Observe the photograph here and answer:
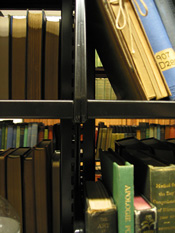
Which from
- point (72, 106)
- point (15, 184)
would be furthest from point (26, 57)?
point (15, 184)

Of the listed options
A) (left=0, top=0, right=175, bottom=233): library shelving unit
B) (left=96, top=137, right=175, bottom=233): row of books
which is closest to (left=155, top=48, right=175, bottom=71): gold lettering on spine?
→ (left=0, top=0, right=175, bottom=233): library shelving unit

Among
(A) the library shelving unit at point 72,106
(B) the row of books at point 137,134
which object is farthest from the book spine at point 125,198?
(B) the row of books at point 137,134

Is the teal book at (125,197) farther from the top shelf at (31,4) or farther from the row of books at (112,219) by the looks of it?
the top shelf at (31,4)

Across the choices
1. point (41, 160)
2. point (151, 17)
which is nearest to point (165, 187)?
point (41, 160)

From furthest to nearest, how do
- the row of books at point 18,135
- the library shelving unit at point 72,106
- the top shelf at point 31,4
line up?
the row of books at point 18,135, the top shelf at point 31,4, the library shelving unit at point 72,106

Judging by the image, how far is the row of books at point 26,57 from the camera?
57 cm

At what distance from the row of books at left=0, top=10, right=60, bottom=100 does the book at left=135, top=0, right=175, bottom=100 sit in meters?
0.29

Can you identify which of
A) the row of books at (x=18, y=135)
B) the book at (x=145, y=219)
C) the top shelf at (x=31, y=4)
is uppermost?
→ the top shelf at (x=31, y=4)

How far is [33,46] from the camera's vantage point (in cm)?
57

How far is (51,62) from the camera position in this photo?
1.90 ft

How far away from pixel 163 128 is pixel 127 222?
6.17ft

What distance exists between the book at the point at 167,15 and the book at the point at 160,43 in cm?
1

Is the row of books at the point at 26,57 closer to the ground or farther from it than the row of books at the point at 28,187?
farther from it

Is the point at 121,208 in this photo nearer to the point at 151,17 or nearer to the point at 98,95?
the point at 151,17
